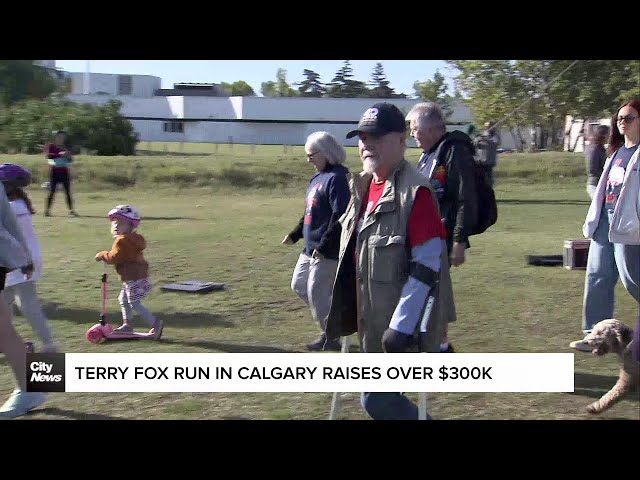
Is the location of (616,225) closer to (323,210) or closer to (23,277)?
(323,210)

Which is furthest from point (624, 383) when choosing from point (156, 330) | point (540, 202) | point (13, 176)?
point (540, 202)

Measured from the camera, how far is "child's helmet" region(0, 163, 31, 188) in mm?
5684

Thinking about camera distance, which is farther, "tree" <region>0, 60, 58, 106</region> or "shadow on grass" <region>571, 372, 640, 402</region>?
"tree" <region>0, 60, 58, 106</region>

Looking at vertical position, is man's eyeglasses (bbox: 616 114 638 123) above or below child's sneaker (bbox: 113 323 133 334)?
above

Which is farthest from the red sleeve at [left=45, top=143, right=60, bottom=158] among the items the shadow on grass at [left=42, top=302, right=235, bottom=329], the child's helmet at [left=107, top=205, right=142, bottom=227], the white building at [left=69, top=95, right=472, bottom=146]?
the child's helmet at [left=107, top=205, right=142, bottom=227]

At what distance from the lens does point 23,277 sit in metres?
5.50

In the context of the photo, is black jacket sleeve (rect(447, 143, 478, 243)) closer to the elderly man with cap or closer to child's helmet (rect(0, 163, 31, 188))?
the elderly man with cap

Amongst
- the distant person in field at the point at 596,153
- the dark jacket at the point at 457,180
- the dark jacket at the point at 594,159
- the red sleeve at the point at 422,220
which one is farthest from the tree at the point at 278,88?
the dark jacket at the point at 594,159

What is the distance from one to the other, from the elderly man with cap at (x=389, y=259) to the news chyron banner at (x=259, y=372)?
49 cm

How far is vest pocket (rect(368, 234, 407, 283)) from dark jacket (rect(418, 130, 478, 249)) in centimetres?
135

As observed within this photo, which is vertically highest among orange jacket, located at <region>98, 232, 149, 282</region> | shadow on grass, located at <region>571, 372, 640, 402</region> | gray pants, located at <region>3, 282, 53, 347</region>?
orange jacket, located at <region>98, 232, 149, 282</region>

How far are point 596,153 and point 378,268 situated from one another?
564 cm
